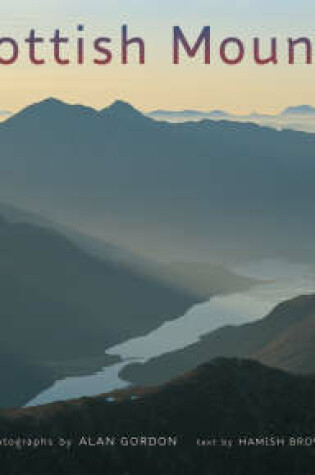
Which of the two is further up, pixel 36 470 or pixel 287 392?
pixel 287 392

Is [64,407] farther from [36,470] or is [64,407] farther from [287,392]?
[287,392]

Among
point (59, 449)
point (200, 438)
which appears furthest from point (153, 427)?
point (59, 449)

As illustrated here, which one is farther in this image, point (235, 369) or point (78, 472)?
point (235, 369)

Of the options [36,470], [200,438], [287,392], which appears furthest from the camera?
[287,392]

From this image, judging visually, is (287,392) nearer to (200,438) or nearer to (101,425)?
(200,438)

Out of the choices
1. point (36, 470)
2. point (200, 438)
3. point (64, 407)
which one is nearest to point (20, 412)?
point (64, 407)

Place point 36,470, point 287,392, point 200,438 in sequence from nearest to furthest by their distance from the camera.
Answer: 1. point 36,470
2. point 200,438
3. point 287,392
